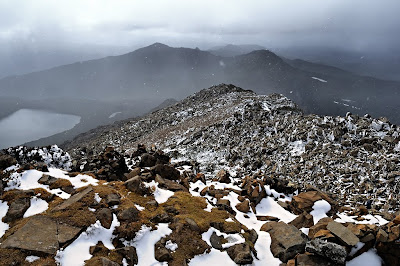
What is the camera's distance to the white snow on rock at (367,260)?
10.5 metres

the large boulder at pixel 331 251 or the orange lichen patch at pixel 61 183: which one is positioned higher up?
the orange lichen patch at pixel 61 183

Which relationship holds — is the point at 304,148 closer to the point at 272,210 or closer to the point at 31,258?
the point at 272,210

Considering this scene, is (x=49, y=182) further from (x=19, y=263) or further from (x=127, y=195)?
(x=19, y=263)

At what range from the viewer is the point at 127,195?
576 inches

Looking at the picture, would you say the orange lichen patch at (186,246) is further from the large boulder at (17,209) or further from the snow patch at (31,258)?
the large boulder at (17,209)

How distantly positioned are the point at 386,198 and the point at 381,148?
8390 millimetres

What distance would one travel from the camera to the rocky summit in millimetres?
10312

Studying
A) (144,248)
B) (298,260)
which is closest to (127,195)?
(144,248)

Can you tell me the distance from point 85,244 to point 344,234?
11.4m

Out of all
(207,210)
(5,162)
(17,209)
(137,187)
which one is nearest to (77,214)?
(17,209)

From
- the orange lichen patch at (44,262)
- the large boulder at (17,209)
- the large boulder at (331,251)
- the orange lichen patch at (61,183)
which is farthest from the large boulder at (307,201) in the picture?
the large boulder at (17,209)

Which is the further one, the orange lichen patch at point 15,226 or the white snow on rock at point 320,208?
the white snow on rock at point 320,208

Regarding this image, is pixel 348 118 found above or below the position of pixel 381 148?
above

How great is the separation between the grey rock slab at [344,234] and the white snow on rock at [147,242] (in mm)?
7697
